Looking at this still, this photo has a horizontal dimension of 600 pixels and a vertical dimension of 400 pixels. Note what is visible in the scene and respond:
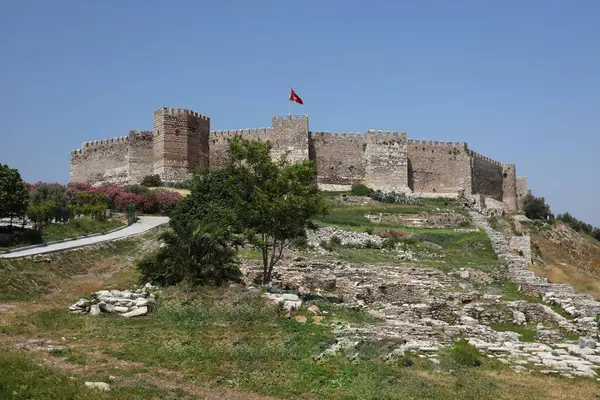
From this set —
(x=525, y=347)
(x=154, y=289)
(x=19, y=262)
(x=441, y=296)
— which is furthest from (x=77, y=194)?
(x=525, y=347)

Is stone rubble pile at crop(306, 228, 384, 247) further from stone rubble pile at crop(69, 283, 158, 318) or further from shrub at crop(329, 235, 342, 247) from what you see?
stone rubble pile at crop(69, 283, 158, 318)

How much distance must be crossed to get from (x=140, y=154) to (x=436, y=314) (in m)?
34.2

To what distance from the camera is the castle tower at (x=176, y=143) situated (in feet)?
155

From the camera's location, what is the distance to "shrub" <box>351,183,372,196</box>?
50719mm

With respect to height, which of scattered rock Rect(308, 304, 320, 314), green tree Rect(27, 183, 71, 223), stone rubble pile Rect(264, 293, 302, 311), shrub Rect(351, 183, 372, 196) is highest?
shrub Rect(351, 183, 372, 196)

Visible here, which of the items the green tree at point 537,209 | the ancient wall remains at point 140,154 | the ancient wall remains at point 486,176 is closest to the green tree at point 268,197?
the ancient wall remains at point 140,154

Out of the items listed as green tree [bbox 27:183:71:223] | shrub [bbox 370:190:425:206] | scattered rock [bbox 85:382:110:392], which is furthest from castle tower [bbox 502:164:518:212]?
scattered rock [bbox 85:382:110:392]

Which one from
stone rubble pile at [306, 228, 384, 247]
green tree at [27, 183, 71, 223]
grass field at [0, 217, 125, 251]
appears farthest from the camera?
stone rubble pile at [306, 228, 384, 247]

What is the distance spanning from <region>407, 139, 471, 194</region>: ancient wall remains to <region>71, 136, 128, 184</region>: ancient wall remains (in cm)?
2370

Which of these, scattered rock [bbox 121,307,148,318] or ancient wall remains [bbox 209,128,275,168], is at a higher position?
ancient wall remains [bbox 209,128,275,168]

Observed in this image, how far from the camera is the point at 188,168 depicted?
159 ft

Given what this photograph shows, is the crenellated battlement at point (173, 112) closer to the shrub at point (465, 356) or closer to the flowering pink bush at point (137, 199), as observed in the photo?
the flowering pink bush at point (137, 199)

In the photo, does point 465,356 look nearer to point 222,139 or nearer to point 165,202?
point 165,202

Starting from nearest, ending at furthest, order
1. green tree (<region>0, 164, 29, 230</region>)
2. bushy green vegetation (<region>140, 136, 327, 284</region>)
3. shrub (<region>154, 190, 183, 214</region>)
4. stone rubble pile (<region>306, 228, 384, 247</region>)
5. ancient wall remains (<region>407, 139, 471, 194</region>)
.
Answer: bushy green vegetation (<region>140, 136, 327, 284</region>)
green tree (<region>0, 164, 29, 230</region>)
stone rubble pile (<region>306, 228, 384, 247</region>)
shrub (<region>154, 190, 183, 214</region>)
ancient wall remains (<region>407, 139, 471, 194</region>)
